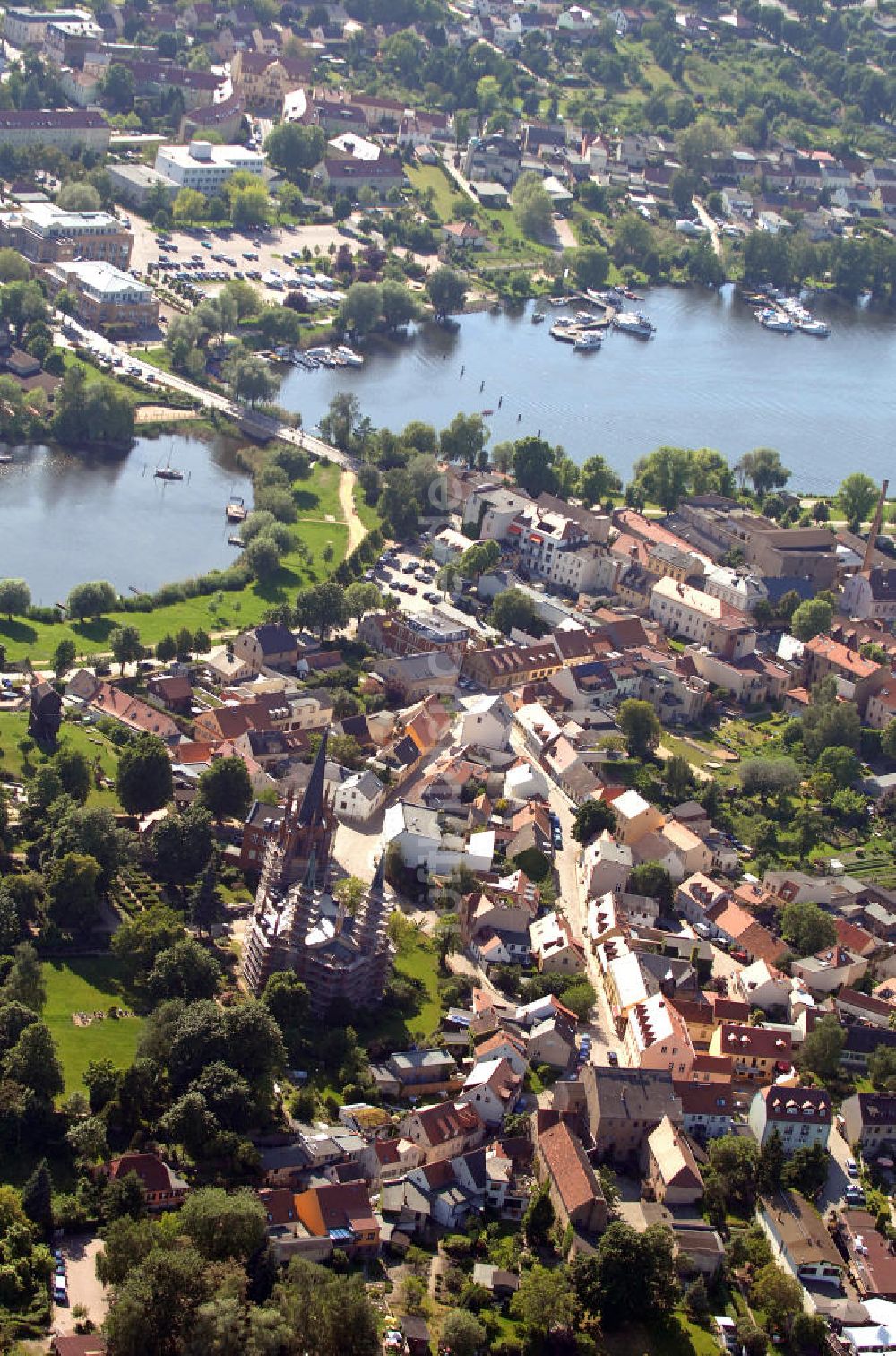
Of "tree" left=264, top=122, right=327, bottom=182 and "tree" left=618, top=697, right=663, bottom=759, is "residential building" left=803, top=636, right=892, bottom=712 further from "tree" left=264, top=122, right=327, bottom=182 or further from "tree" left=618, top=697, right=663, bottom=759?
"tree" left=264, top=122, right=327, bottom=182

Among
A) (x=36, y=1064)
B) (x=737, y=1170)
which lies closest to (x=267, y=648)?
(x=36, y=1064)

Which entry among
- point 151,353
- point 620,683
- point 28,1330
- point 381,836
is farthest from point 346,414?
point 28,1330

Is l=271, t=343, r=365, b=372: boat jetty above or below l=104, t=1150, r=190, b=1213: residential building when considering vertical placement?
below

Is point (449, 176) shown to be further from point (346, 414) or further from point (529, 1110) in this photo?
point (529, 1110)

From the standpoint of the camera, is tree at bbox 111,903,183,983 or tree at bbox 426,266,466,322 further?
tree at bbox 426,266,466,322

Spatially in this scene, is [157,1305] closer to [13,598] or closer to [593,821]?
[593,821]

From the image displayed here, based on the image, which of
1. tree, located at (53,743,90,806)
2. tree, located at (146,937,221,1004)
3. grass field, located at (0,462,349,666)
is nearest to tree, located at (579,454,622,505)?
grass field, located at (0,462,349,666)

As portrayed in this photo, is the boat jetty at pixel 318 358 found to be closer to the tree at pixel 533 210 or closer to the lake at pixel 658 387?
the lake at pixel 658 387
